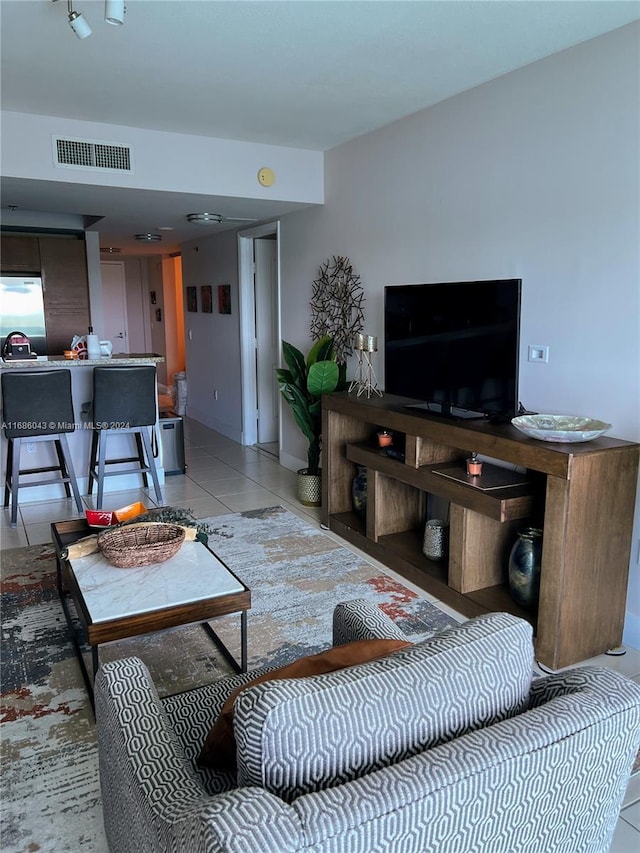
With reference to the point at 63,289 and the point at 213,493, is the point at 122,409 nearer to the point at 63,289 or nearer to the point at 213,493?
the point at 213,493

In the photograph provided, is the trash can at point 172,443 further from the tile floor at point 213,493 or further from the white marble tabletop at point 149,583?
the white marble tabletop at point 149,583

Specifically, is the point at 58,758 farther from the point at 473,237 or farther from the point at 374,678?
the point at 473,237

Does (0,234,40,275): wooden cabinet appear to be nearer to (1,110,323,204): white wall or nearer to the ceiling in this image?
the ceiling

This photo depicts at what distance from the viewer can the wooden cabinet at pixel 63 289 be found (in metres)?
6.90

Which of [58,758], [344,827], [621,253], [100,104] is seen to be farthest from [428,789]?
[100,104]

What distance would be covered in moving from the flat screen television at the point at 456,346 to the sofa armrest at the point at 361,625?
1.49 metres

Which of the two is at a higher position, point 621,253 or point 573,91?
point 573,91

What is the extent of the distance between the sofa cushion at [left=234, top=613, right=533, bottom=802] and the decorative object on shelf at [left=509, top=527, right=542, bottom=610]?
165cm

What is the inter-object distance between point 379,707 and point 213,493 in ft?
13.6

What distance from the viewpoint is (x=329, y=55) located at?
292 cm

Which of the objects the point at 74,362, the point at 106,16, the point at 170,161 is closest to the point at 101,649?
the point at 106,16

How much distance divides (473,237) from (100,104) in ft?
7.28

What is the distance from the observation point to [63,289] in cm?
702

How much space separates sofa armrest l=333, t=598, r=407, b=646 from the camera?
171 centimetres
